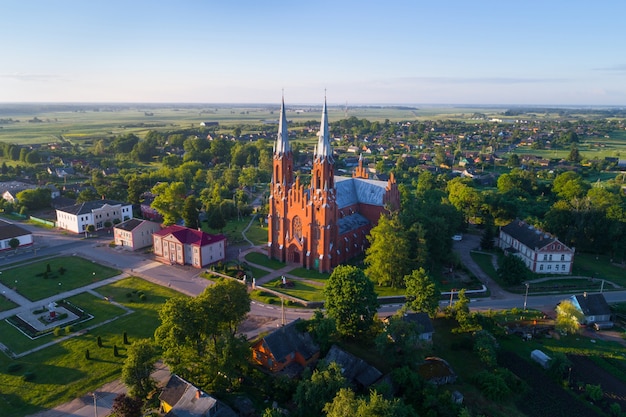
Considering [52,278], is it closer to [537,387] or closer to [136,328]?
[136,328]

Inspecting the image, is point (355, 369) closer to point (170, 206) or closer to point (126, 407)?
point (126, 407)

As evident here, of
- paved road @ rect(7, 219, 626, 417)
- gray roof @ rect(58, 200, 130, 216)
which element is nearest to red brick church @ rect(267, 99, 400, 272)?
paved road @ rect(7, 219, 626, 417)

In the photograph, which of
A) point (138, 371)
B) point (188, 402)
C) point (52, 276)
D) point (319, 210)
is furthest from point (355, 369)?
point (52, 276)

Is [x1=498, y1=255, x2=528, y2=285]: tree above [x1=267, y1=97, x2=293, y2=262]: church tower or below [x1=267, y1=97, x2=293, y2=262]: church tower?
below

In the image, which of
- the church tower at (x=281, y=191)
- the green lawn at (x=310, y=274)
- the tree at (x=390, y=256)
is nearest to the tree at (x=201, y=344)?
the green lawn at (x=310, y=274)

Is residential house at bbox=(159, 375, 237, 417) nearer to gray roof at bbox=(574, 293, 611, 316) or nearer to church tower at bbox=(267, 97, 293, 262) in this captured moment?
church tower at bbox=(267, 97, 293, 262)

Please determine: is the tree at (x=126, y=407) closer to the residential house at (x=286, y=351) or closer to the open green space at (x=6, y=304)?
→ the residential house at (x=286, y=351)
